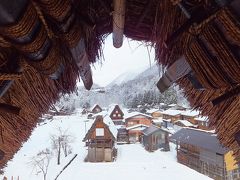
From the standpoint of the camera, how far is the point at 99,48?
267cm

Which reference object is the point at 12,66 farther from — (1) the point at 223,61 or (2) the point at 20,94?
(1) the point at 223,61

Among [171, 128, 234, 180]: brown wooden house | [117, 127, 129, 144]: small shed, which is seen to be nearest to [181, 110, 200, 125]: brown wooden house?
[117, 127, 129, 144]: small shed

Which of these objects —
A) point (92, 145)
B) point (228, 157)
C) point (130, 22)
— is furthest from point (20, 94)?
point (92, 145)

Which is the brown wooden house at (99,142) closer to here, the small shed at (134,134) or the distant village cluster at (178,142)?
the distant village cluster at (178,142)

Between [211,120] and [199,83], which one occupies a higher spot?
[199,83]

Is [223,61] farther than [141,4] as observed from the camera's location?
No

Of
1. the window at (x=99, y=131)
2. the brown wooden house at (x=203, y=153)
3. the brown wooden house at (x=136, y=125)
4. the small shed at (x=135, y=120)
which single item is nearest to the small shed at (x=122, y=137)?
the brown wooden house at (x=136, y=125)

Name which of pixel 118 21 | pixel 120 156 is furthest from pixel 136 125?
pixel 118 21

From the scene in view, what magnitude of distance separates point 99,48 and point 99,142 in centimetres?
2498

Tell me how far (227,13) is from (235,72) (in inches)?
14.5

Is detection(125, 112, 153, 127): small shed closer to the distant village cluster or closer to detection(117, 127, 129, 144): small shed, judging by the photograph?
the distant village cluster

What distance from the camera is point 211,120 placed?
245 centimetres

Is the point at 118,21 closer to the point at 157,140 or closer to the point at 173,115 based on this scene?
the point at 157,140

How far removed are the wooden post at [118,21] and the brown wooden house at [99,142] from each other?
80.1 feet
